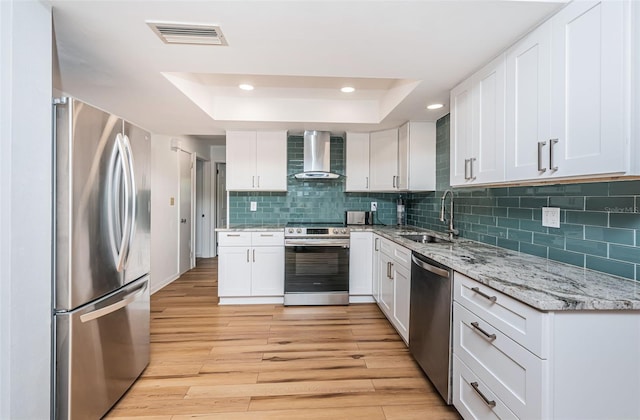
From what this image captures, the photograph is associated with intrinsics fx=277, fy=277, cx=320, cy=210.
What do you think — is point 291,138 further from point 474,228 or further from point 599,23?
point 599,23

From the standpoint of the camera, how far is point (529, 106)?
1.51 meters

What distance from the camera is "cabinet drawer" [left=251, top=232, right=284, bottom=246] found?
342 centimetres

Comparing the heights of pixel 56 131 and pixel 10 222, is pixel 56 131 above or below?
above

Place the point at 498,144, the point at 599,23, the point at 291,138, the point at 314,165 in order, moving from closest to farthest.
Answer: the point at 599,23 → the point at 498,144 → the point at 314,165 → the point at 291,138

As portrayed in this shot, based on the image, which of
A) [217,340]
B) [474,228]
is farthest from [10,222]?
[474,228]

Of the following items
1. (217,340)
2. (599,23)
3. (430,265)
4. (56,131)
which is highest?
(599,23)

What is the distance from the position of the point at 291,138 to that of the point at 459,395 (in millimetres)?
3429

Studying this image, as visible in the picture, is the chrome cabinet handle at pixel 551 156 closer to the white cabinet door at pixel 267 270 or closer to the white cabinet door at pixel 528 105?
the white cabinet door at pixel 528 105

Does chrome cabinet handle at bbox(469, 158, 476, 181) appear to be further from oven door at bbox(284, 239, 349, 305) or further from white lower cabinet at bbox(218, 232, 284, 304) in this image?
white lower cabinet at bbox(218, 232, 284, 304)

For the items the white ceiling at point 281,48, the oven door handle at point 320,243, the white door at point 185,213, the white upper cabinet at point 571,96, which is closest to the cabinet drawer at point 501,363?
the white upper cabinet at point 571,96

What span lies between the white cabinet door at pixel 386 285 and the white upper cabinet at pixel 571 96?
60.6 inches

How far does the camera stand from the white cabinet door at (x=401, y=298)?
7.72ft

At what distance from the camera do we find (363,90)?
3.02 metres

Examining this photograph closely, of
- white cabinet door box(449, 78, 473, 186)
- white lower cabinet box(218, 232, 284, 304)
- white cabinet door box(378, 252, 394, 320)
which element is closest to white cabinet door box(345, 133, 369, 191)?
white cabinet door box(378, 252, 394, 320)
